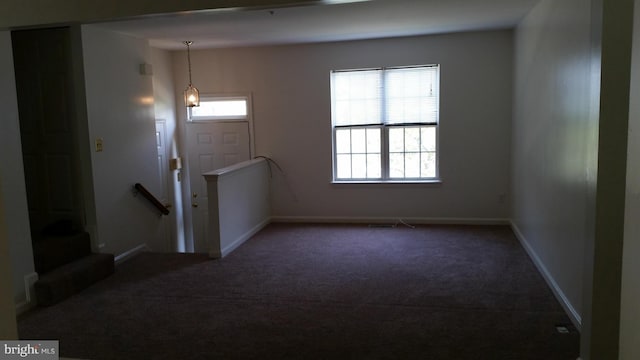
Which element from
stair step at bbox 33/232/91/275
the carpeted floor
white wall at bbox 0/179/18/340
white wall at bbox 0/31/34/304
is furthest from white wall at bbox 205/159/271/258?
white wall at bbox 0/179/18/340

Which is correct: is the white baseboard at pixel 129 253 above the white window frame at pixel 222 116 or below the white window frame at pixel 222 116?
below

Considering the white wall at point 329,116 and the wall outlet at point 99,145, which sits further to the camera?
the white wall at point 329,116

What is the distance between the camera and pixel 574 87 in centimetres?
345

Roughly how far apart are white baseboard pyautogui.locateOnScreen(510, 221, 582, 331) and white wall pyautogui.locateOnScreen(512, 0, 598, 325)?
13mm

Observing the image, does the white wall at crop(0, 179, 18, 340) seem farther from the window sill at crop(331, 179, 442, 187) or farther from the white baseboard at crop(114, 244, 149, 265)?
the window sill at crop(331, 179, 442, 187)

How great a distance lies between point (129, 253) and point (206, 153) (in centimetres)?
205

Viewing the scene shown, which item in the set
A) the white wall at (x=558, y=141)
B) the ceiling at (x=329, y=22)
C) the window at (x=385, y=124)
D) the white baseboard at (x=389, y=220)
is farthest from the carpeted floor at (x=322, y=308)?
the ceiling at (x=329, y=22)

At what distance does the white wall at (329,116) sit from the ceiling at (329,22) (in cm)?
30

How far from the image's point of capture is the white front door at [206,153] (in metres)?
7.13

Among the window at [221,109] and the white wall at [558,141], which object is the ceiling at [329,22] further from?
the window at [221,109]

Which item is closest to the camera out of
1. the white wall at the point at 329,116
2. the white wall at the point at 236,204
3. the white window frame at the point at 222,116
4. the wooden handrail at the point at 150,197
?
the white wall at the point at 236,204

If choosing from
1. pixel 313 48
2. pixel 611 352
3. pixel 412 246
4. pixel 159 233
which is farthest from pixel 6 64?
pixel 611 352

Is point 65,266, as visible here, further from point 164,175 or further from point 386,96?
point 386,96

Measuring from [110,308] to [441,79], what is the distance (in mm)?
4674
